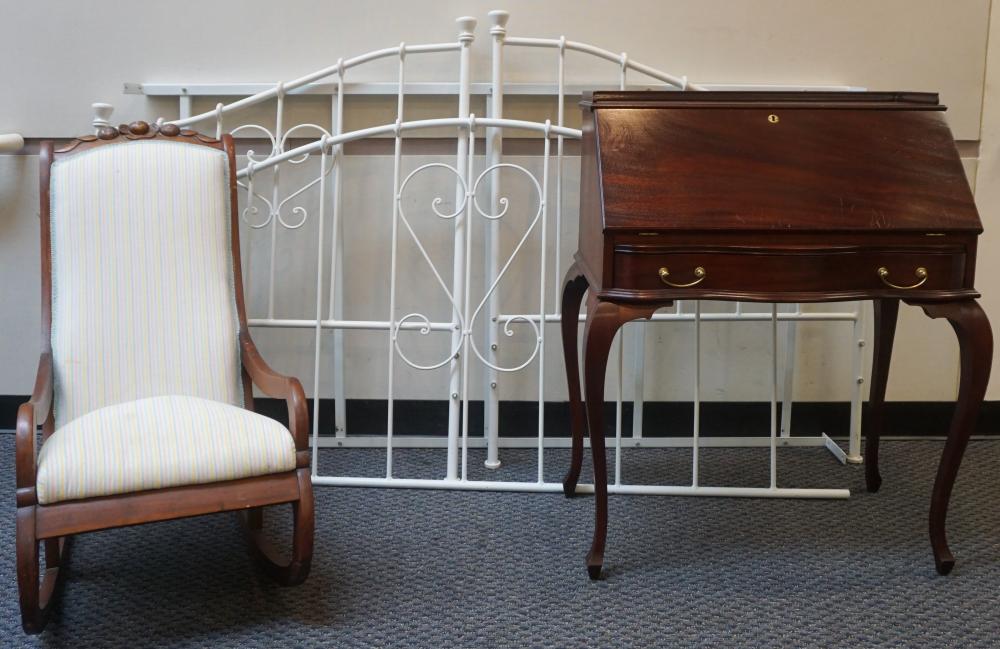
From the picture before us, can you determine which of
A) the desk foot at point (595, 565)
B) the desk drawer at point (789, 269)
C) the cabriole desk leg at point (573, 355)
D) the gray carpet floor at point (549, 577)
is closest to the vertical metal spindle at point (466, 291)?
the gray carpet floor at point (549, 577)

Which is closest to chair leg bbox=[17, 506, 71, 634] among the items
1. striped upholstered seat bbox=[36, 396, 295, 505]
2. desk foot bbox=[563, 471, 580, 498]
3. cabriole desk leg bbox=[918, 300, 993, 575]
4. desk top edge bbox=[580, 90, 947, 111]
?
striped upholstered seat bbox=[36, 396, 295, 505]

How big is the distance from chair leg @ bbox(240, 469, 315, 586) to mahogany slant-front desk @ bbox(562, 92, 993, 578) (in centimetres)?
66

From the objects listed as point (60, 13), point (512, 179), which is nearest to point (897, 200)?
point (512, 179)

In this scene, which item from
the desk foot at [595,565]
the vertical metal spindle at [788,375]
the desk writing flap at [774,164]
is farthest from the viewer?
the vertical metal spindle at [788,375]

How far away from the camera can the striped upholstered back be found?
2.20 metres

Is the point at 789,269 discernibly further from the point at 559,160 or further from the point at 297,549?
the point at 297,549

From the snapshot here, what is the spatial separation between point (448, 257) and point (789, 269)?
1203 millimetres

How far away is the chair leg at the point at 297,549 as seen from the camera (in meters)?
1.88

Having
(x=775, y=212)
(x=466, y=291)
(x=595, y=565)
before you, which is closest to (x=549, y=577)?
(x=595, y=565)

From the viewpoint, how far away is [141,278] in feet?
7.40

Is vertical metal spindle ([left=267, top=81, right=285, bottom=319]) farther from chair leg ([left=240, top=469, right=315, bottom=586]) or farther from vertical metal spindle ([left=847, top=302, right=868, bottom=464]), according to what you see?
vertical metal spindle ([left=847, top=302, right=868, bottom=464])

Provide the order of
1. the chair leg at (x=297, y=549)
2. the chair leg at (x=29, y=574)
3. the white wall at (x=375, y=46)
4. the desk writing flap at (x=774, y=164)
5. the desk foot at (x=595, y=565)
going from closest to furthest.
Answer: the chair leg at (x=29, y=574) → the chair leg at (x=297, y=549) → the desk writing flap at (x=774, y=164) → the desk foot at (x=595, y=565) → the white wall at (x=375, y=46)

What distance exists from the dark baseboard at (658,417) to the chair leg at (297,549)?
828 millimetres

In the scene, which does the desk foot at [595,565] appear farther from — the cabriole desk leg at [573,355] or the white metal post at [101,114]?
the white metal post at [101,114]
